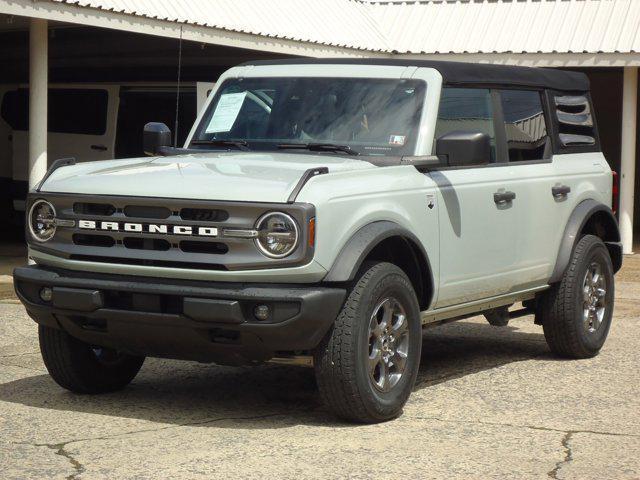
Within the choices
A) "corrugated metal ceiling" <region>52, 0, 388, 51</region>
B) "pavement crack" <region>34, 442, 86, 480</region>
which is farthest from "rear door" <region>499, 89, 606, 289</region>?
"corrugated metal ceiling" <region>52, 0, 388, 51</region>

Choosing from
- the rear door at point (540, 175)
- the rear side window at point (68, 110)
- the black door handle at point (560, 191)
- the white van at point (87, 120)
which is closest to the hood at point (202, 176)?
the rear door at point (540, 175)

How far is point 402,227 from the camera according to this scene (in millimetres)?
6684

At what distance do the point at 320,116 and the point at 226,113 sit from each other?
67 centimetres

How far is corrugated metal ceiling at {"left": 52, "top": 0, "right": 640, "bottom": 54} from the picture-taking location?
660 inches

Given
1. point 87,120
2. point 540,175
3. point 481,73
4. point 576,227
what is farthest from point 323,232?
point 87,120

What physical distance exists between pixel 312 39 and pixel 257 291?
11111mm

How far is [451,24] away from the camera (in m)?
19.4

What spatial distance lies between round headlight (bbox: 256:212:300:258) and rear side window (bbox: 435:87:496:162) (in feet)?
5.24

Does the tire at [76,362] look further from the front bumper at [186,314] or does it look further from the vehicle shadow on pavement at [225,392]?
the front bumper at [186,314]

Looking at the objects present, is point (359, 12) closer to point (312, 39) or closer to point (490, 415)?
point (312, 39)

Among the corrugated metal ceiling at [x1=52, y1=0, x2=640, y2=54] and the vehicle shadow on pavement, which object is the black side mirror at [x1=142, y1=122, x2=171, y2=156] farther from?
the corrugated metal ceiling at [x1=52, y1=0, x2=640, y2=54]

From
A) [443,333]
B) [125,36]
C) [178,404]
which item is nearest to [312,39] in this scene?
[125,36]

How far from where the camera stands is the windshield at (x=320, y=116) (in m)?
7.26

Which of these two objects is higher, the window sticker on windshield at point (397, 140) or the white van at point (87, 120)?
the window sticker on windshield at point (397, 140)
